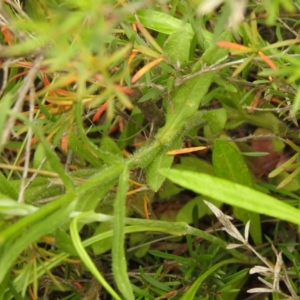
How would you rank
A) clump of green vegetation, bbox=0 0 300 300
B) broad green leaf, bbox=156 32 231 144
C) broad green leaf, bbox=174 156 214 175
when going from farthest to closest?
1. broad green leaf, bbox=174 156 214 175
2. broad green leaf, bbox=156 32 231 144
3. clump of green vegetation, bbox=0 0 300 300

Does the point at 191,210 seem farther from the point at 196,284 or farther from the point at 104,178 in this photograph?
the point at 104,178

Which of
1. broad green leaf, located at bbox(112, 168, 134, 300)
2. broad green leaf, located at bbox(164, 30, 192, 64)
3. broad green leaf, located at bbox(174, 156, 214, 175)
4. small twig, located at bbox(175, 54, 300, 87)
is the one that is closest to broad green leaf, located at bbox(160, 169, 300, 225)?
broad green leaf, located at bbox(112, 168, 134, 300)

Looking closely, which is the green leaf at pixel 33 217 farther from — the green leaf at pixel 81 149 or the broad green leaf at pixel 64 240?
the green leaf at pixel 81 149

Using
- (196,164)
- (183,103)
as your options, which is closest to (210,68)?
(183,103)

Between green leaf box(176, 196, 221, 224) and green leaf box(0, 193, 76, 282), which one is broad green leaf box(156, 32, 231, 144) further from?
green leaf box(176, 196, 221, 224)

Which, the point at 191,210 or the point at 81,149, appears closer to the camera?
the point at 81,149

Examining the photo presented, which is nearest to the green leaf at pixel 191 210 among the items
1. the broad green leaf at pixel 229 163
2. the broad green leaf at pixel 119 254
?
the broad green leaf at pixel 229 163

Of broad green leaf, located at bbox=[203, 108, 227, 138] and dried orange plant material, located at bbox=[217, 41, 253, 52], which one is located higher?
dried orange plant material, located at bbox=[217, 41, 253, 52]

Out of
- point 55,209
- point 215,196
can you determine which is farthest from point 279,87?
point 55,209

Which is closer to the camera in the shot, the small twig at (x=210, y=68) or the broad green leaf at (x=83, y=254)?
the broad green leaf at (x=83, y=254)
